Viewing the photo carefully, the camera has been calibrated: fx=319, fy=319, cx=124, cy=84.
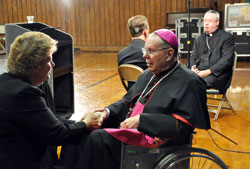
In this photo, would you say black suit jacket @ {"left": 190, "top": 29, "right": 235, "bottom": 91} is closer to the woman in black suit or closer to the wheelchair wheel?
the wheelchair wheel

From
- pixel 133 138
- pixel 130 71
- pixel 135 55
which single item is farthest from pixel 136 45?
pixel 133 138

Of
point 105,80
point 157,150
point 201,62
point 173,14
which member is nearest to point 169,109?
point 157,150

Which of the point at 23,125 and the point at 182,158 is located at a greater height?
the point at 23,125

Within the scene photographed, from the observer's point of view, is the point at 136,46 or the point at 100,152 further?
the point at 136,46

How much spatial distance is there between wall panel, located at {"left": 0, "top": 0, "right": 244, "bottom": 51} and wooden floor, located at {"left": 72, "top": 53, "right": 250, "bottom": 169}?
199 cm

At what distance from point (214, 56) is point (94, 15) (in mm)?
8058

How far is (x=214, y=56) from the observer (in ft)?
13.7

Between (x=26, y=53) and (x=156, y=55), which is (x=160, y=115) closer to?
(x=156, y=55)

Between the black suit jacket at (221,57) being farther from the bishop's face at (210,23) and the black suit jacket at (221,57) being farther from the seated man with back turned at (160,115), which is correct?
the seated man with back turned at (160,115)

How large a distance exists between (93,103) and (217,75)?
6.42 feet

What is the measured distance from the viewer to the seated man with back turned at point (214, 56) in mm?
4055

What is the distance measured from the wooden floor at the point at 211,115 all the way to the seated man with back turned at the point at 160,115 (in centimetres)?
115

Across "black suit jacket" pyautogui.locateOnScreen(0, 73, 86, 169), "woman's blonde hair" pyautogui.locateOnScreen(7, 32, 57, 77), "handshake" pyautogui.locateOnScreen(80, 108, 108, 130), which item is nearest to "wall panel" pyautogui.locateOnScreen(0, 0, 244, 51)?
"handshake" pyautogui.locateOnScreen(80, 108, 108, 130)

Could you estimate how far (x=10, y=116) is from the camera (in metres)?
1.64
